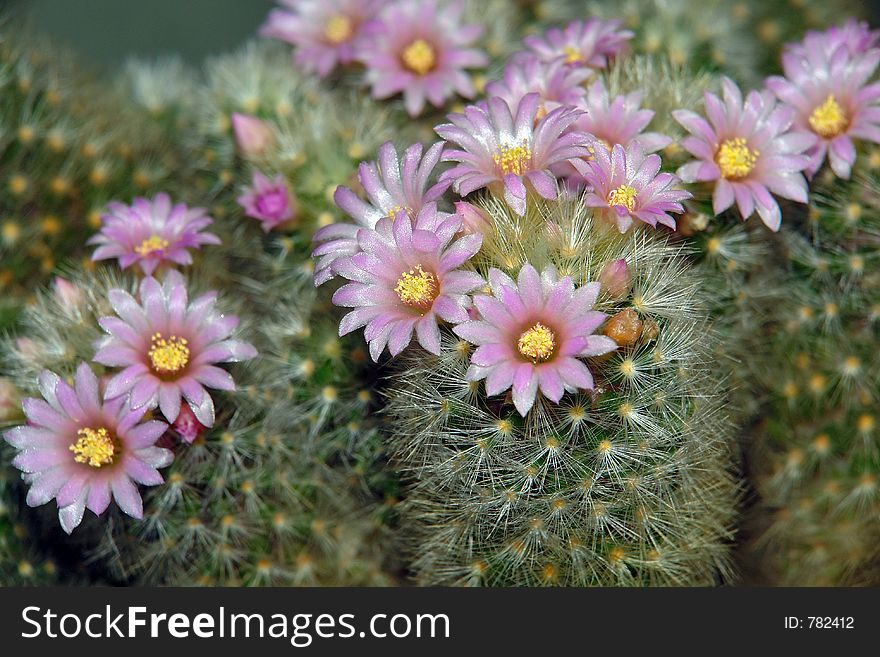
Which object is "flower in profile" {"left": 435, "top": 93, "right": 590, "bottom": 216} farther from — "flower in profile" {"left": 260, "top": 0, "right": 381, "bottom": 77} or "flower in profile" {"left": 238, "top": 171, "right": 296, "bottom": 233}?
"flower in profile" {"left": 260, "top": 0, "right": 381, "bottom": 77}

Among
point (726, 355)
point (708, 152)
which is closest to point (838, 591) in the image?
point (726, 355)

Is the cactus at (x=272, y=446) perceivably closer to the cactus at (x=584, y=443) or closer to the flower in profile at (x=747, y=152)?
the cactus at (x=584, y=443)

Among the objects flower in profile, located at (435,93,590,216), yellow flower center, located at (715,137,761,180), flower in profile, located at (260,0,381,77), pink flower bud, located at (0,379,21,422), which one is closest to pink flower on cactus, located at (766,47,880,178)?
yellow flower center, located at (715,137,761,180)

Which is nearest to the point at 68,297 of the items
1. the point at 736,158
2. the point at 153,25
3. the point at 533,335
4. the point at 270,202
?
the point at 270,202

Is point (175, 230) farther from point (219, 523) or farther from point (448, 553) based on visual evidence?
point (448, 553)

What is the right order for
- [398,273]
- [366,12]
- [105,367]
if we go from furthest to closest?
1. [366,12]
2. [105,367]
3. [398,273]

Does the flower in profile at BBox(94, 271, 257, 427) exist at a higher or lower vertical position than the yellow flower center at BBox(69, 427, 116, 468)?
higher
